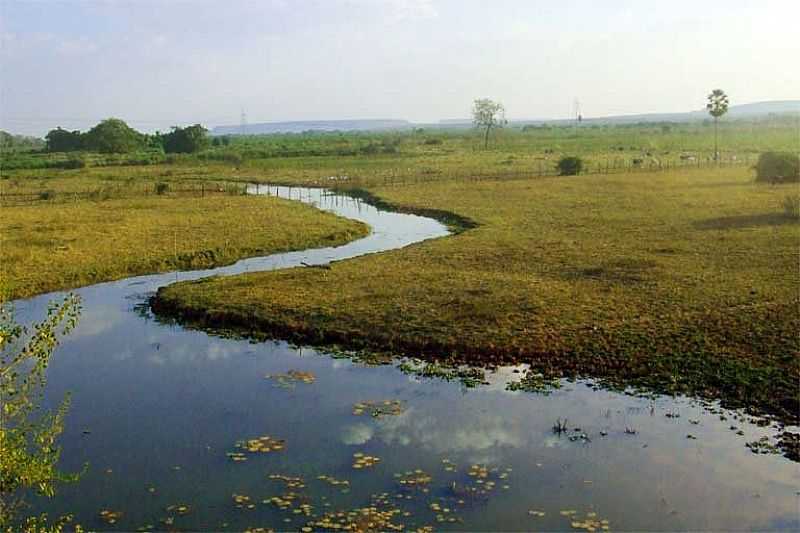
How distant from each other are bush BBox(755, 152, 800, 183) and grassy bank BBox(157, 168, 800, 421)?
15.0 m

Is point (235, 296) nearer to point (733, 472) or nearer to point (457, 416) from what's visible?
point (457, 416)

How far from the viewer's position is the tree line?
114250 millimetres

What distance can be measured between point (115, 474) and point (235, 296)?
36.5 feet

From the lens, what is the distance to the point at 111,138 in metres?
114

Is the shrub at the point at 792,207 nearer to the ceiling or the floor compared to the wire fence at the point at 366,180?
nearer to the floor

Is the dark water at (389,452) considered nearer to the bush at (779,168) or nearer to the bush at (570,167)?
the bush at (779,168)

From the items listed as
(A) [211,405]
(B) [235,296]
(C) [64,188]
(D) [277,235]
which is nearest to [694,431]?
(A) [211,405]

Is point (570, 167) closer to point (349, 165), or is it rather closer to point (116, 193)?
point (349, 165)

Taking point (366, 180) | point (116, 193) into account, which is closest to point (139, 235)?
point (116, 193)

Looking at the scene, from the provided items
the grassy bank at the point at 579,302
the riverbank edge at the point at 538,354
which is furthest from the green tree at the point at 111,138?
the riverbank edge at the point at 538,354

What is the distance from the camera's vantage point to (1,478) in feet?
25.9

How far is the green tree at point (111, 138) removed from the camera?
113750mm

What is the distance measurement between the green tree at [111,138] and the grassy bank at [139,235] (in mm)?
68207

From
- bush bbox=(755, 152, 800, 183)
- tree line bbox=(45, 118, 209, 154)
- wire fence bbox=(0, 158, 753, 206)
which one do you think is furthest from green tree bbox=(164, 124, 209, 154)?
bush bbox=(755, 152, 800, 183)
